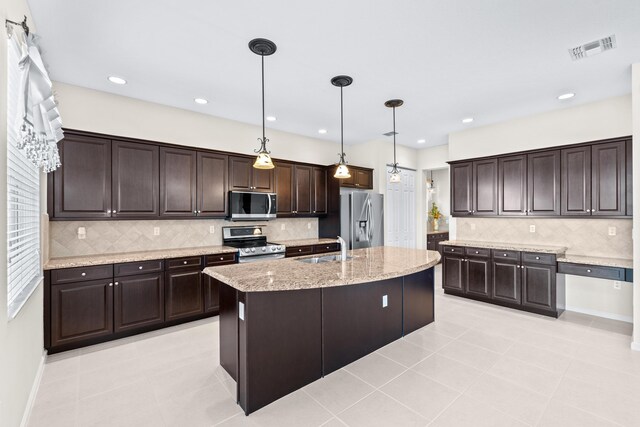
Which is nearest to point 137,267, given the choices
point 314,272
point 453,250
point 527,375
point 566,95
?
point 314,272

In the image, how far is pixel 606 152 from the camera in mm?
3807

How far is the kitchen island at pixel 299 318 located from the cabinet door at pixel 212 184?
1.90 metres

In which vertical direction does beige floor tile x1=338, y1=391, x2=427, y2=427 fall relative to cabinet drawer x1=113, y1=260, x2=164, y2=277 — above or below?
below

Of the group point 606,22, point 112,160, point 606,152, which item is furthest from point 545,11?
point 112,160

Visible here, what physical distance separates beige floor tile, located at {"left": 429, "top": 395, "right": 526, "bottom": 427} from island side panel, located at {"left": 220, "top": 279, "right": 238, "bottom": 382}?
5.02 ft

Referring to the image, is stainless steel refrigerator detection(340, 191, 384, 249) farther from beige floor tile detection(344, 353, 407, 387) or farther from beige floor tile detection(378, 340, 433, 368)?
beige floor tile detection(344, 353, 407, 387)

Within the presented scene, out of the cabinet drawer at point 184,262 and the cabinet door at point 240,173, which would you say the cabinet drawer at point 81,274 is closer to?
the cabinet drawer at point 184,262

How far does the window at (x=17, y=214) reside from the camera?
1.76m

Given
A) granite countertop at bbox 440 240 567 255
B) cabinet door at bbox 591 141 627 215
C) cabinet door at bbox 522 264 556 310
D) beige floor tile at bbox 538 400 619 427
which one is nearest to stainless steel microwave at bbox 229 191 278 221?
granite countertop at bbox 440 240 567 255

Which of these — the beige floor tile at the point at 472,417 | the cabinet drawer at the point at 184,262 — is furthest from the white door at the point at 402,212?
the beige floor tile at the point at 472,417

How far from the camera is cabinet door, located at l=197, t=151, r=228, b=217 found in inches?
168

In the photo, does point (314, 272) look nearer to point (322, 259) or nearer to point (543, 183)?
point (322, 259)

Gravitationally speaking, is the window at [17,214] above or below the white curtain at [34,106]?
below

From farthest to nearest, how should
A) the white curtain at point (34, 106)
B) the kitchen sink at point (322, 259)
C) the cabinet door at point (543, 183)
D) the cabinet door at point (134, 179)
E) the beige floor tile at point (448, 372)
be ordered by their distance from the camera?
the cabinet door at point (543, 183)
the cabinet door at point (134, 179)
the kitchen sink at point (322, 259)
the beige floor tile at point (448, 372)
the white curtain at point (34, 106)
